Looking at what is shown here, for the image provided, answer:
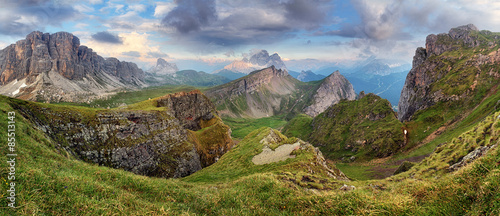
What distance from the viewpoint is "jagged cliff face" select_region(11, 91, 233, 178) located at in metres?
38.1

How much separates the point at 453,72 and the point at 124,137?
172541 millimetres

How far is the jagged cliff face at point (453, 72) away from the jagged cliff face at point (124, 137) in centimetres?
12149

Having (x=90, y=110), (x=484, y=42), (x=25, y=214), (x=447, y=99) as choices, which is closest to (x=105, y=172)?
(x=25, y=214)

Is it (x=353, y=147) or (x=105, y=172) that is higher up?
(x=105, y=172)

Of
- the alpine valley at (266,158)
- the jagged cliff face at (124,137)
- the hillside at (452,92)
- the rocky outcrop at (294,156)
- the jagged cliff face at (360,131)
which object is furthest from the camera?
the jagged cliff face at (360,131)

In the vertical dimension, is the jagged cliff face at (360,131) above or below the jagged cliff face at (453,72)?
below

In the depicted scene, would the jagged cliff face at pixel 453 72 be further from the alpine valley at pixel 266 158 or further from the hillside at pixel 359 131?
the hillside at pixel 359 131

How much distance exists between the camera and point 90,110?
47156 millimetres

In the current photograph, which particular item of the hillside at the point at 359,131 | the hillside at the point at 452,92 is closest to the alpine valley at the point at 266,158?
the hillside at the point at 359,131

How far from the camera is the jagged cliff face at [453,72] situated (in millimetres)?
97750

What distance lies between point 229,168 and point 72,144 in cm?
3203

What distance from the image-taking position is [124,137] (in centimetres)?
4872

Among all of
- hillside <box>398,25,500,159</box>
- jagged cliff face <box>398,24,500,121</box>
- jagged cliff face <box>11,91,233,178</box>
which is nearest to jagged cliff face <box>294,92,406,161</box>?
hillside <box>398,25,500,159</box>

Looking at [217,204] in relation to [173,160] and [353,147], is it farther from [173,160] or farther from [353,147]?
[353,147]
